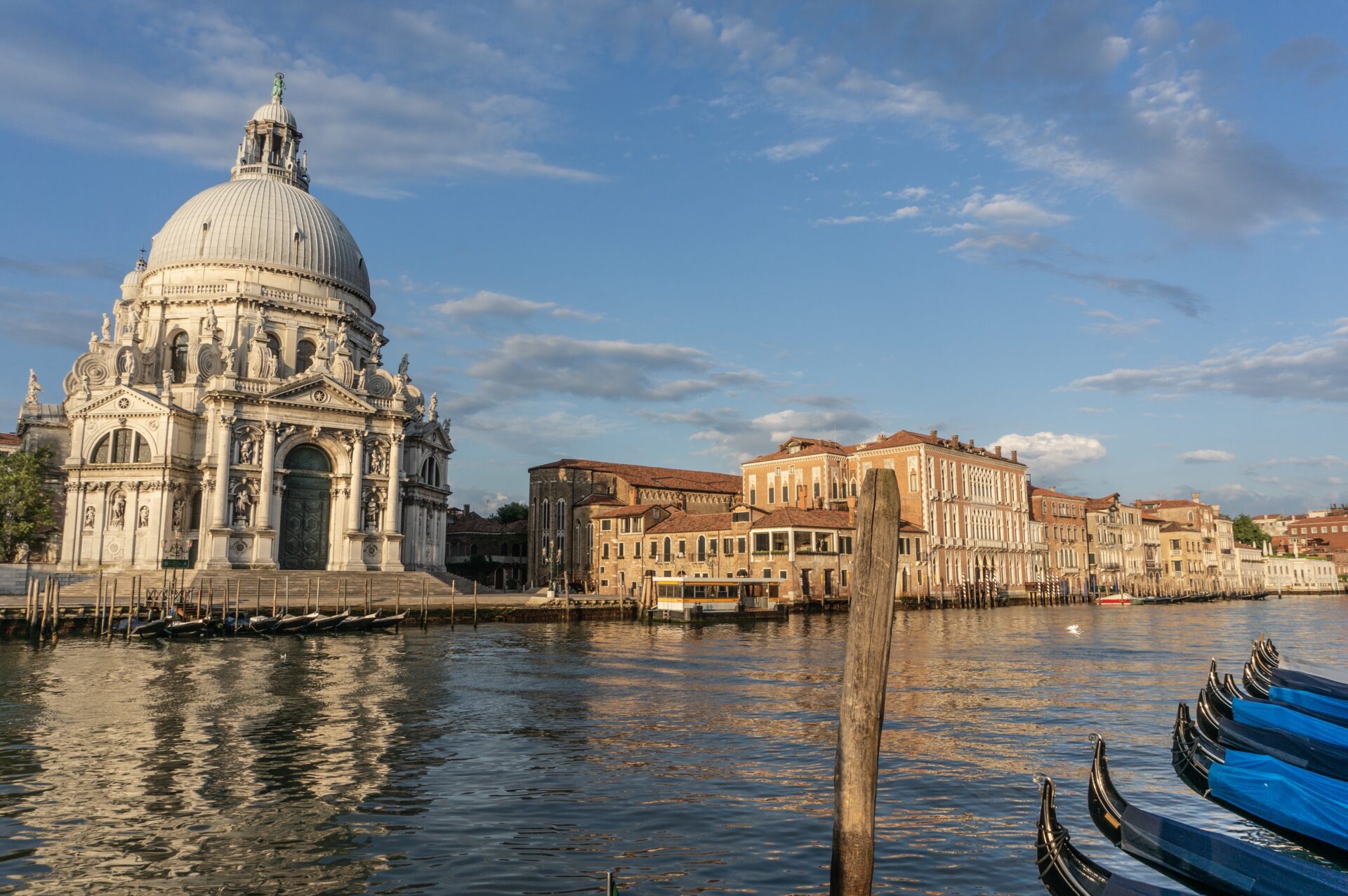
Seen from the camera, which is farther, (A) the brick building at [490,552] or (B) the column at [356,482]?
(A) the brick building at [490,552]

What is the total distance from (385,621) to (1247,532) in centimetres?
10063

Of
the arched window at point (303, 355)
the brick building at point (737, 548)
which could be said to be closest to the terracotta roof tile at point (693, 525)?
the brick building at point (737, 548)

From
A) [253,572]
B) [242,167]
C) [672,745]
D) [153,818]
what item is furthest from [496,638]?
[242,167]

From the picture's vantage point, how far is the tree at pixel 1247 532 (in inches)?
4055

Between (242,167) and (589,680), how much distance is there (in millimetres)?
46873

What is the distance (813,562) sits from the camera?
4916cm

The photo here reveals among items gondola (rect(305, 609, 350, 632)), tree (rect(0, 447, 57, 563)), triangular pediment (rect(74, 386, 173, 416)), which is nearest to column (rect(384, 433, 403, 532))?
triangular pediment (rect(74, 386, 173, 416))

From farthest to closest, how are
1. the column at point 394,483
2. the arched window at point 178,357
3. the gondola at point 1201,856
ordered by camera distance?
the arched window at point 178,357
the column at point 394,483
the gondola at point 1201,856

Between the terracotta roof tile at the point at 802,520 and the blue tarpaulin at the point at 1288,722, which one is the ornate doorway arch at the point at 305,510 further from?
the blue tarpaulin at the point at 1288,722

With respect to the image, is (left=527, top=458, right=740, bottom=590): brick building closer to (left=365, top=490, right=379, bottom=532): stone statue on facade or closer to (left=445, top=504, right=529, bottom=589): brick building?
(left=445, top=504, right=529, bottom=589): brick building

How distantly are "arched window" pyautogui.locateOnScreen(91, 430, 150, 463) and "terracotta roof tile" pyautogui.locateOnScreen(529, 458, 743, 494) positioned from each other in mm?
24510

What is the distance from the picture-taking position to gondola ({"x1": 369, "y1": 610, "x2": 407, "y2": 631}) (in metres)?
33.3

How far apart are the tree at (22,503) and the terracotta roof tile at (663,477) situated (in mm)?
27699

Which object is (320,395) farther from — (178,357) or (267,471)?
(178,357)
